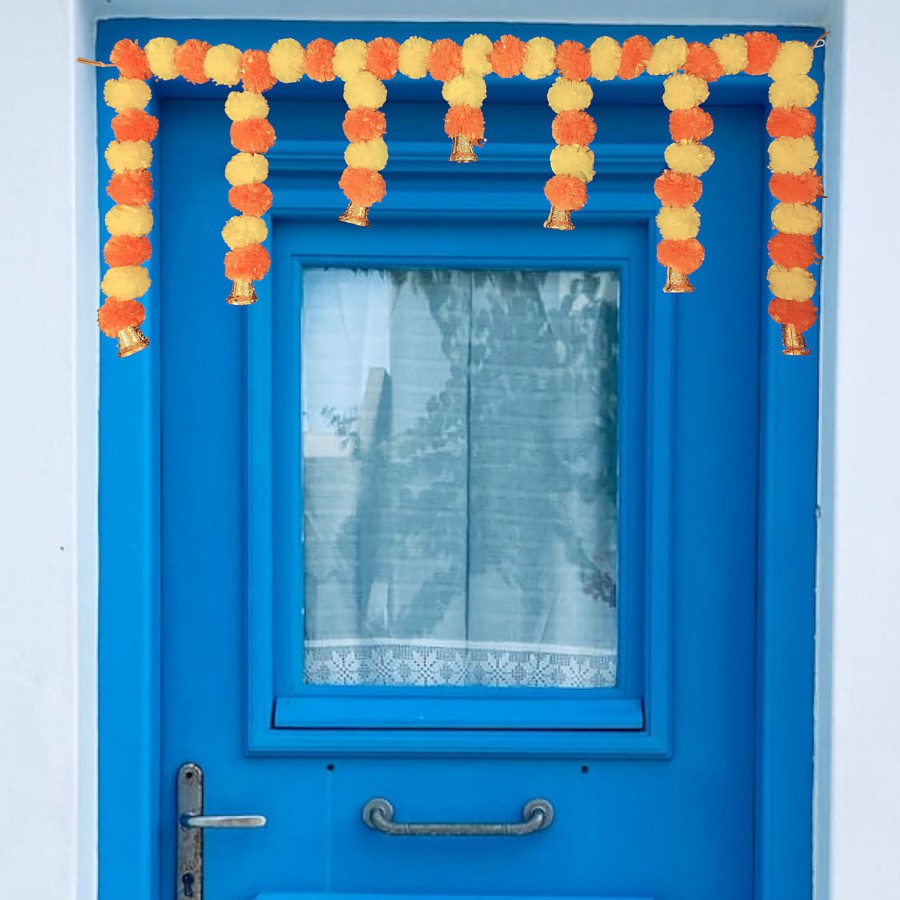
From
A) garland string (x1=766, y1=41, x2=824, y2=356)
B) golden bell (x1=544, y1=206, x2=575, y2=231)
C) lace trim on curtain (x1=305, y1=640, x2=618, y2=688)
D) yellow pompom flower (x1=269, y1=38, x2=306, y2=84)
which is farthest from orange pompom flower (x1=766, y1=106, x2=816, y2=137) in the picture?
lace trim on curtain (x1=305, y1=640, x2=618, y2=688)

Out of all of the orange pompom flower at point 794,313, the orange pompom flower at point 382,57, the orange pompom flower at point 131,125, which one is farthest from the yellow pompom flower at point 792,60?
the orange pompom flower at point 131,125

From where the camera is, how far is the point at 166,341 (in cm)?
191

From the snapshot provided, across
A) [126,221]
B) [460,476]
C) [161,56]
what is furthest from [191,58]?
[460,476]

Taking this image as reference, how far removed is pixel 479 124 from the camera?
64.0 inches

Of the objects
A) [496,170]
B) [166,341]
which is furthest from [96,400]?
[496,170]

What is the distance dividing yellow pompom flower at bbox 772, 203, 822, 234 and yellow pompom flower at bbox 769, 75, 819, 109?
0.15m

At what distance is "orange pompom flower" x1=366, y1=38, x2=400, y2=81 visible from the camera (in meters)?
1.64

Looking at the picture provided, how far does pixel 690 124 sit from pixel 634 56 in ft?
0.43

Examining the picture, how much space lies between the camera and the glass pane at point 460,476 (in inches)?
77.2

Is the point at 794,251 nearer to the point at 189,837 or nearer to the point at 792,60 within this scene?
the point at 792,60

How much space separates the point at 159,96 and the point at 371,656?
3.41 ft

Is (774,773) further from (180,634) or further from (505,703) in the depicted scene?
(180,634)

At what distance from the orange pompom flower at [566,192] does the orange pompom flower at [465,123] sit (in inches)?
5.2

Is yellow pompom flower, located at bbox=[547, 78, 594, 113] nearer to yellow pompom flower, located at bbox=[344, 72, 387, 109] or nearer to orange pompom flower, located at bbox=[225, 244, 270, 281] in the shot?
yellow pompom flower, located at bbox=[344, 72, 387, 109]
